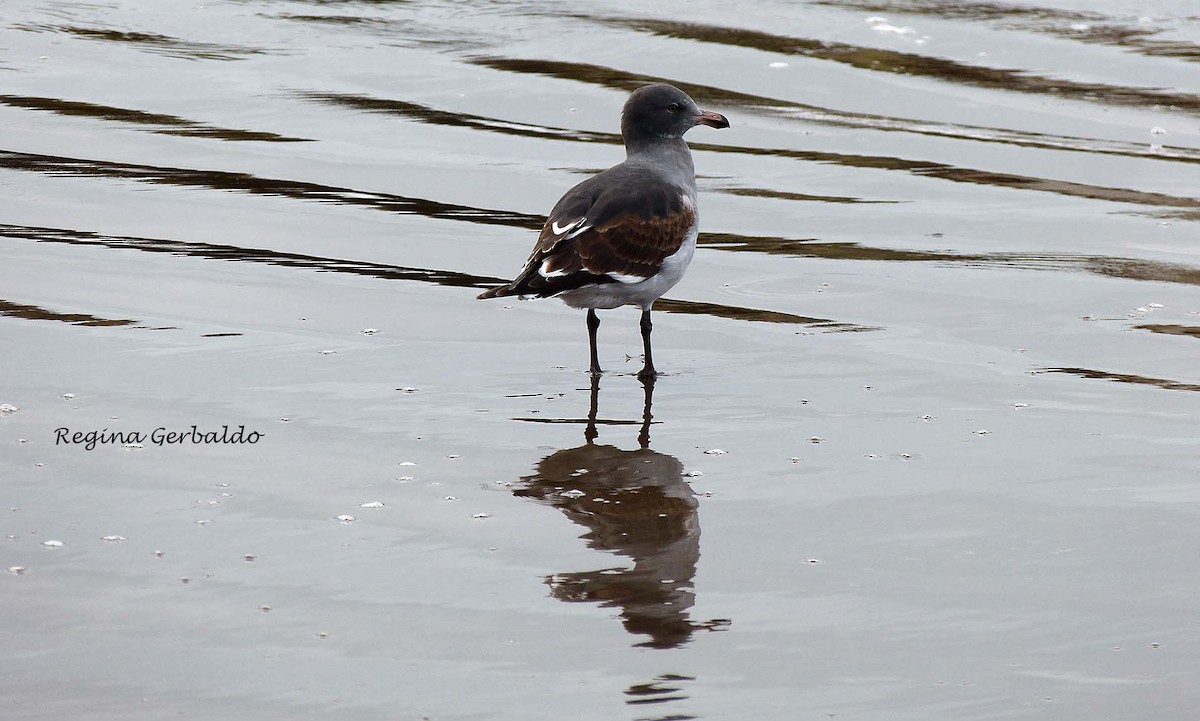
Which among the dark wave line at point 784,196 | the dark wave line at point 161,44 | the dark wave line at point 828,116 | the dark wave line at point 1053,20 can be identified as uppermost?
the dark wave line at point 1053,20

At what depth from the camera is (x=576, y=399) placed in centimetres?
700

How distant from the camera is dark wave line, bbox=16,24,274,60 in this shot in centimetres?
1335

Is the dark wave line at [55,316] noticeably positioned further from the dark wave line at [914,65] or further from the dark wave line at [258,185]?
the dark wave line at [914,65]

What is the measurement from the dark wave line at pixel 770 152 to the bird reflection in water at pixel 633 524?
4.66 meters

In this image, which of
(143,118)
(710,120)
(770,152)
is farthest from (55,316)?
(770,152)

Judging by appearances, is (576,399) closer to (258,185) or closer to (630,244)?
(630,244)

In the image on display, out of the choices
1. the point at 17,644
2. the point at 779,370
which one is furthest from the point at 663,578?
the point at 779,370

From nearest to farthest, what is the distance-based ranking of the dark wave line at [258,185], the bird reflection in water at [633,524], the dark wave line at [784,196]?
the bird reflection in water at [633,524] < the dark wave line at [258,185] < the dark wave line at [784,196]

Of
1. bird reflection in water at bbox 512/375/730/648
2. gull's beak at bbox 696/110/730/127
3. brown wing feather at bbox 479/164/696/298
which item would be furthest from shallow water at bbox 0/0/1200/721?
gull's beak at bbox 696/110/730/127

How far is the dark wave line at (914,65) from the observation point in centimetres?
1277

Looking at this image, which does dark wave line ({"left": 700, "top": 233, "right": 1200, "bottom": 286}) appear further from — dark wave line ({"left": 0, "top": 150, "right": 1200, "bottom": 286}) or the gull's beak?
the gull's beak

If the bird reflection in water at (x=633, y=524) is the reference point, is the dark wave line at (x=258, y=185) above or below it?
above

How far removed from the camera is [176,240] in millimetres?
8977
